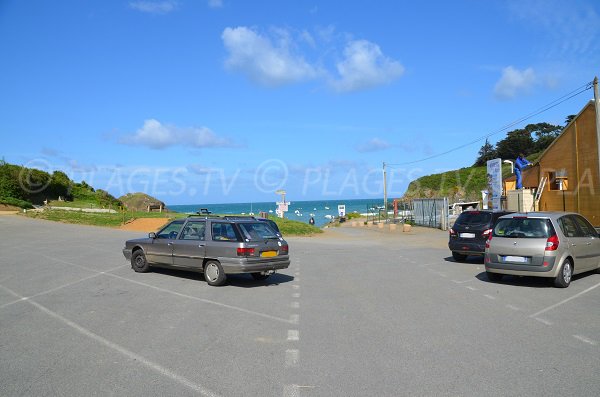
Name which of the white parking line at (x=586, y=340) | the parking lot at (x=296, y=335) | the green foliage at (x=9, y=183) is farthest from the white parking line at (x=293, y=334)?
the green foliage at (x=9, y=183)

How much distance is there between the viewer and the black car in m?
16.9

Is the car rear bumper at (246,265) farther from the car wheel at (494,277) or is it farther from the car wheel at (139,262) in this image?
the car wheel at (494,277)

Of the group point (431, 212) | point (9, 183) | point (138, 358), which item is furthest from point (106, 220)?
point (138, 358)

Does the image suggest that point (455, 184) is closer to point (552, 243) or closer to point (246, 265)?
point (552, 243)

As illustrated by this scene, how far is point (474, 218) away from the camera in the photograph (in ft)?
57.4

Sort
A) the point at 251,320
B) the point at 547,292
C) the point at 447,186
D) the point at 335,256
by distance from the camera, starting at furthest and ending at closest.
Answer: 1. the point at 447,186
2. the point at 335,256
3. the point at 547,292
4. the point at 251,320

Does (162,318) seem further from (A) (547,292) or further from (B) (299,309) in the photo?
(A) (547,292)

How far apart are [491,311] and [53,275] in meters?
10.3

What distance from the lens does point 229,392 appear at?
4.98 m

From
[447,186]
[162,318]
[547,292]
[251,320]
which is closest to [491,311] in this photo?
[547,292]

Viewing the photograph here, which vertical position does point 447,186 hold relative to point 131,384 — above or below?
above

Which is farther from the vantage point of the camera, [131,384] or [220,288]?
[220,288]

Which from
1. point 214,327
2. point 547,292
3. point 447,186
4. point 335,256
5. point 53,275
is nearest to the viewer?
point 214,327

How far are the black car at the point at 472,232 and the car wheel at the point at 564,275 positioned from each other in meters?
4.93
